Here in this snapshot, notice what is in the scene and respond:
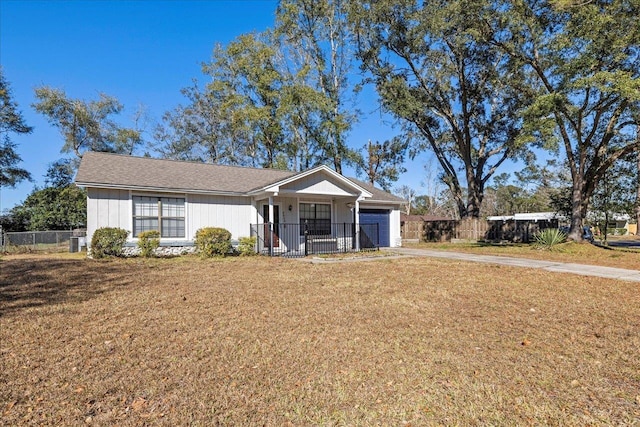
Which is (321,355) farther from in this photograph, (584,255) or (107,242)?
(584,255)

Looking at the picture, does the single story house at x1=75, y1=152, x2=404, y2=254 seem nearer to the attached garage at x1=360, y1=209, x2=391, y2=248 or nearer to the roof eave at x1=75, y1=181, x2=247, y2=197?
the roof eave at x1=75, y1=181, x2=247, y2=197

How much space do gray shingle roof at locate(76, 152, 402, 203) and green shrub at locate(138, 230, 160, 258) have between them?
1.74 meters

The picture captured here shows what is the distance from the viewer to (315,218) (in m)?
16.7

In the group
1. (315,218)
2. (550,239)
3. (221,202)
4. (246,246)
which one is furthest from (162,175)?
(550,239)

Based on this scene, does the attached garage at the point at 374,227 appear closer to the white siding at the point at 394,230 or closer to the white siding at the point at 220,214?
the white siding at the point at 394,230

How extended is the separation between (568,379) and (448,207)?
64644 mm

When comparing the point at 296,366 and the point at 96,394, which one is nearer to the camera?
the point at 96,394

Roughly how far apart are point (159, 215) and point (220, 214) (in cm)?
240

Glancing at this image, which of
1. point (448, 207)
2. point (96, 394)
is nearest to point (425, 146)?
point (96, 394)

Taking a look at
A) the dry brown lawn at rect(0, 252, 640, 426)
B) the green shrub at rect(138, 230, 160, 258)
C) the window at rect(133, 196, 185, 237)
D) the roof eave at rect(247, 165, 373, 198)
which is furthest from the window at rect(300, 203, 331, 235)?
the dry brown lawn at rect(0, 252, 640, 426)

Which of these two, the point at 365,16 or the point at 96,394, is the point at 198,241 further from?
the point at 365,16

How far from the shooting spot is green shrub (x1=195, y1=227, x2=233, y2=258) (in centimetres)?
1316

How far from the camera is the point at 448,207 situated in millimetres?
64125

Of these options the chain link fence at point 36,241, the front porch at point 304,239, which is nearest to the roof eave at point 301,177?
the front porch at point 304,239
